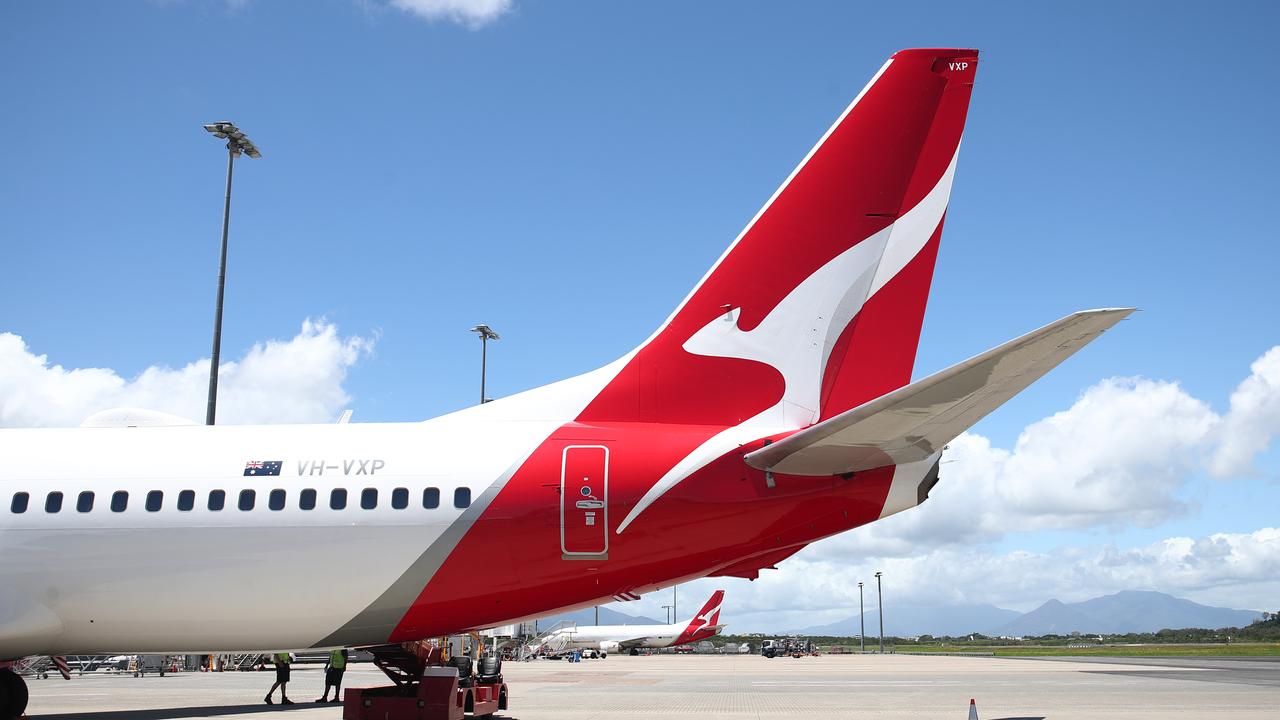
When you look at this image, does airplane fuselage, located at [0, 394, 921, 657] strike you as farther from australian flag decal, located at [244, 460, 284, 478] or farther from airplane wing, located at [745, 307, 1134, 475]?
airplane wing, located at [745, 307, 1134, 475]

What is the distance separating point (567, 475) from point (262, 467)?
3.74m

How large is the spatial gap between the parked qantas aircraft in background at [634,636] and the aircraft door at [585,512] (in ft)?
189

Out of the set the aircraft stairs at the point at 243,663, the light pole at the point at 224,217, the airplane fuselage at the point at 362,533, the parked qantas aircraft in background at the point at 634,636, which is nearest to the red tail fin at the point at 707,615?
the parked qantas aircraft in background at the point at 634,636

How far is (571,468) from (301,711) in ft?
37.7


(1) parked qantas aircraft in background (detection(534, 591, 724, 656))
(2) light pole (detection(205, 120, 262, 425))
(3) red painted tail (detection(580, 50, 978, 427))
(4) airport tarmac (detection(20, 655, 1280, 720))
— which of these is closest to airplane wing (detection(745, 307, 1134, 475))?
(3) red painted tail (detection(580, 50, 978, 427))

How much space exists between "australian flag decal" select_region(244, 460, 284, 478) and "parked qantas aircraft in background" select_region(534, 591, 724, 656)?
5746 centimetres

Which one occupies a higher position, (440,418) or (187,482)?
(440,418)

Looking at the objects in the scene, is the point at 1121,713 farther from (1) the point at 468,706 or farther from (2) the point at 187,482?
(2) the point at 187,482

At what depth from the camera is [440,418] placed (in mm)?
12055

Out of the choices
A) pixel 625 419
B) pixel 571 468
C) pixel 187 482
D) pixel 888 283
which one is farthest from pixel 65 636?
pixel 888 283

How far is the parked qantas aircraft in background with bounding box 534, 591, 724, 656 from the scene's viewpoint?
66.8 m

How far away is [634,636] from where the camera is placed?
73125 mm

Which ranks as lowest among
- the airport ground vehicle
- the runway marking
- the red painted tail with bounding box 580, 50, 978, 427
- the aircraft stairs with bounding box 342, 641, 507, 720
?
the airport ground vehicle

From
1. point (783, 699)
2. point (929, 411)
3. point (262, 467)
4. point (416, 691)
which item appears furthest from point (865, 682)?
point (262, 467)
